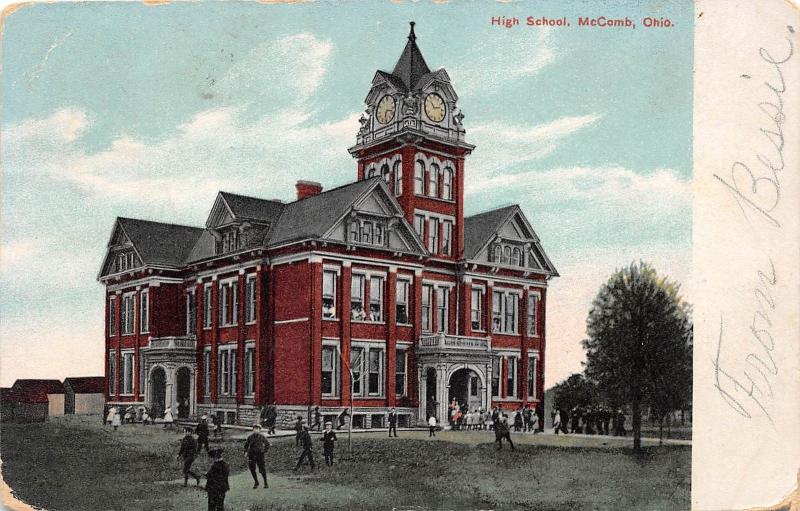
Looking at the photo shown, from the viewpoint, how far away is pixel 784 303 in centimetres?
1358

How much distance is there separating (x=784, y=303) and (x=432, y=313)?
5.16 meters

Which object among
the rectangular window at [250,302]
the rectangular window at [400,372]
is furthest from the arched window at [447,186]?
the rectangular window at [250,302]

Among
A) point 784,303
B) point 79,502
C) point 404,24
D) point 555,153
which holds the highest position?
point 404,24

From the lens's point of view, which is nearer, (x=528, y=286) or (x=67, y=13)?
(x=67, y=13)

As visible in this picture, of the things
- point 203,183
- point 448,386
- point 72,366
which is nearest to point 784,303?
point 448,386

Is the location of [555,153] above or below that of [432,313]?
above

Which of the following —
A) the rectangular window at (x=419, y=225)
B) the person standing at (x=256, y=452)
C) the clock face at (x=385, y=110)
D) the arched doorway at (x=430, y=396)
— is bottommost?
the person standing at (x=256, y=452)

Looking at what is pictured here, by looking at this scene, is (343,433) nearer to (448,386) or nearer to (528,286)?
(448,386)

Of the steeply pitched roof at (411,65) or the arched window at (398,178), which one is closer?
the steeply pitched roof at (411,65)

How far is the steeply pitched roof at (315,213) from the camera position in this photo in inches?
559

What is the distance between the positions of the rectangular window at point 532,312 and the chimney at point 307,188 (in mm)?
3666

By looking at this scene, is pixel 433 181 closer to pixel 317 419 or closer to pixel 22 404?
pixel 317 419

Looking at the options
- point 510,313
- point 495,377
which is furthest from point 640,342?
point 495,377

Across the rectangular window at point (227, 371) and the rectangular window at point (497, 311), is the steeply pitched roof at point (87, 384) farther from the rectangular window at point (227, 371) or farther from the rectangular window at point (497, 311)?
the rectangular window at point (497, 311)
